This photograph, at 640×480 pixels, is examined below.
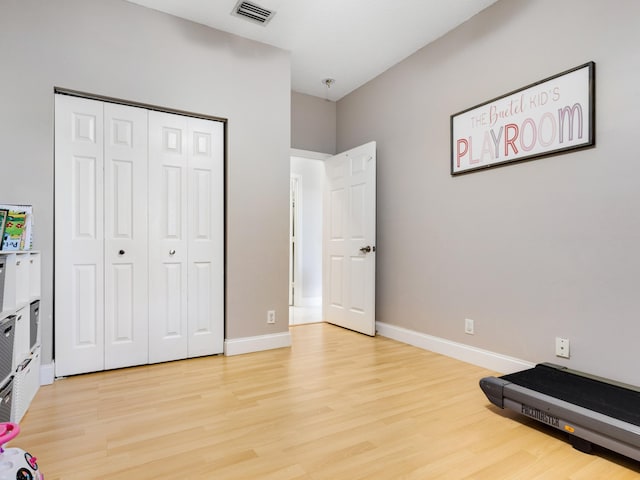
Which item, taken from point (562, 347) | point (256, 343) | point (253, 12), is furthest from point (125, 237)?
point (562, 347)

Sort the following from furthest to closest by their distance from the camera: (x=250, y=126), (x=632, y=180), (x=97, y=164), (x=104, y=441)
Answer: (x=250, y=126)
(x=97, y=164)
(x=632, y=180)
(x=104, y=441)

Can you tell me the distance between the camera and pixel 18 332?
2.05 metres

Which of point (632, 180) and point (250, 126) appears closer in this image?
point (632, 180)

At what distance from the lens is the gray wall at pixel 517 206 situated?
7.14ft

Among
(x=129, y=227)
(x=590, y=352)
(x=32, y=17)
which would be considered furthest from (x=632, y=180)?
(x=32, y=17)

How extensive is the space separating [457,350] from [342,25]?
2928 millimetres

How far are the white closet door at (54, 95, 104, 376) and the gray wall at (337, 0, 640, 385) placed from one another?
8.74 feet

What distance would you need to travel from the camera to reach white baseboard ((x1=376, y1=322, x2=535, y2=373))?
9.00 ft

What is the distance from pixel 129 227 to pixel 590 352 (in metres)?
3.32

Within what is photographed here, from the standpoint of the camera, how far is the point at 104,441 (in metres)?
1.81

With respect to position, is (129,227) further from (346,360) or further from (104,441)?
(346,360)

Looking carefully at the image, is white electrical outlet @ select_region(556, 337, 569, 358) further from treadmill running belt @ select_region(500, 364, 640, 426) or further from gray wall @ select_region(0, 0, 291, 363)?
gray wall @ select_region(0, 0, 291, 363)

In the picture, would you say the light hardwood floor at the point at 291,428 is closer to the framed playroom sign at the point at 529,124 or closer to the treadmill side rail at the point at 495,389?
the treadmill side rail at the point at 495,389

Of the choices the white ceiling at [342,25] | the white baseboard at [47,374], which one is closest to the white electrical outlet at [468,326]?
the white ceiling at [342,25]
